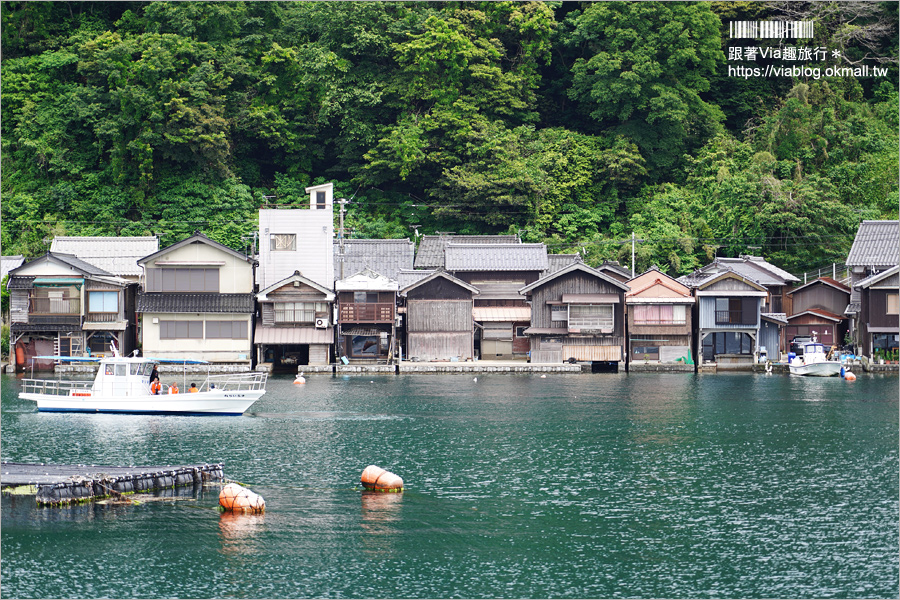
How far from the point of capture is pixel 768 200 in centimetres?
6925

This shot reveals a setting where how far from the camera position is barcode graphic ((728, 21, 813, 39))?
79.2 m

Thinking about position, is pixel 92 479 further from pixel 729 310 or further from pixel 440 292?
pixel 729 310

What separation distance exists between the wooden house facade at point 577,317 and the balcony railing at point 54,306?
26143 millimetres

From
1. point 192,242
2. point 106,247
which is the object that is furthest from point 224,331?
point 106,247

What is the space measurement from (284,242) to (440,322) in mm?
10774

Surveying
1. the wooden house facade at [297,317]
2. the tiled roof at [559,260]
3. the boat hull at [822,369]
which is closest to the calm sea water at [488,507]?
the boat hull at [822,369]

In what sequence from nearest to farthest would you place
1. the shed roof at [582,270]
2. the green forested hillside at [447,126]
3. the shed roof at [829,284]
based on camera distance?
the shed roof at [582,270], the shed roof at [829,284], the green forested hillside at [447,126]

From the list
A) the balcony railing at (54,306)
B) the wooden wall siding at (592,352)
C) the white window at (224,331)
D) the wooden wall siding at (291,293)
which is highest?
the wooden wall siding at (291,293)

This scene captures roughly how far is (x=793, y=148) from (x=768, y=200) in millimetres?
9519

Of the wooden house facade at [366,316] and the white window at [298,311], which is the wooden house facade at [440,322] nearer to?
the wooden house facade at [366,316]

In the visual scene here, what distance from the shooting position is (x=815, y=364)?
58.2 meters

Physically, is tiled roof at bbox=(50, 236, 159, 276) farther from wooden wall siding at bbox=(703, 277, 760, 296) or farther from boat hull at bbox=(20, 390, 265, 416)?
wooden wall siding at bbox=(703, 277, 760, 296)

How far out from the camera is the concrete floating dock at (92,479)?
26969 millimetres

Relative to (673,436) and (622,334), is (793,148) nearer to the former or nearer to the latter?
(622,334)
